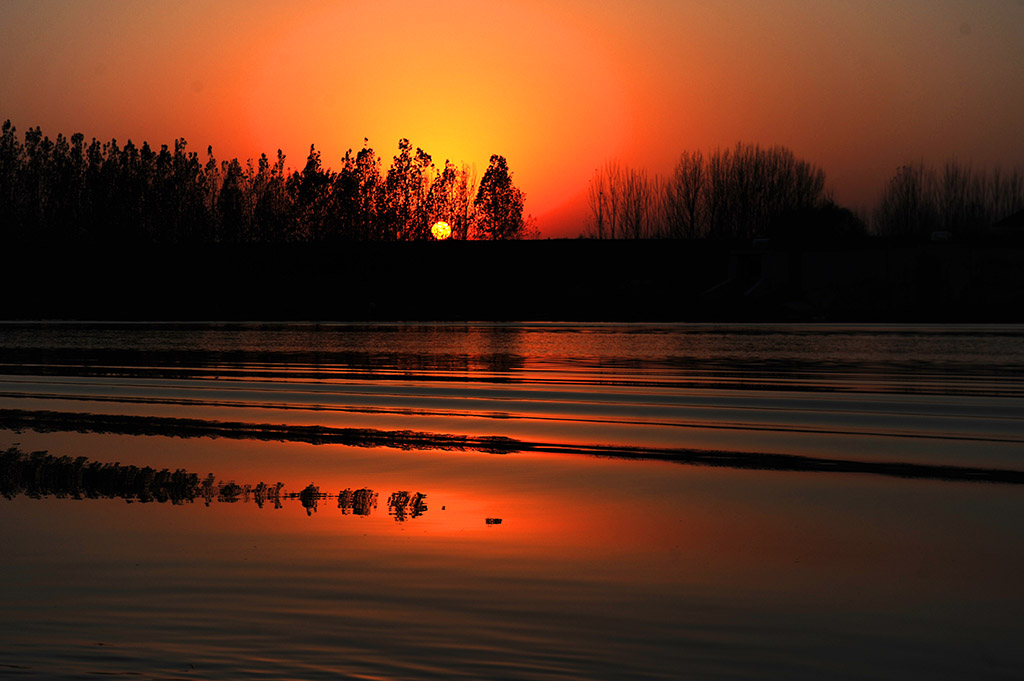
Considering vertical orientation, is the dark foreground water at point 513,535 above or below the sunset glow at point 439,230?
below

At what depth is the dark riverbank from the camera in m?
69.1

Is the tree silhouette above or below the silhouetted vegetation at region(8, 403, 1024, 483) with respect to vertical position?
above

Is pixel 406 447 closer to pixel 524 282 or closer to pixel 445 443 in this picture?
pixel 445 443

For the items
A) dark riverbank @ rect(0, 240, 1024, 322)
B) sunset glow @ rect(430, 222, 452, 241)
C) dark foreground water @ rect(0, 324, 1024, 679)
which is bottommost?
dark foreground water @ rect(0, 324, 1024, 679)

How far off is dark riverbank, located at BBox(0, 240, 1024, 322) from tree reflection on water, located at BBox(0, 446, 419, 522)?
2077 inches

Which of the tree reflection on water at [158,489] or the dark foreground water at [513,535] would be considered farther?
the tree reflection on water at [158,489]

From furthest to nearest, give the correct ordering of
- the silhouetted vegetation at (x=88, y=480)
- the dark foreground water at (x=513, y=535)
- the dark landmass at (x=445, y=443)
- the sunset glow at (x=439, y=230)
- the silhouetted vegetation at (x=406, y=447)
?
the sunset glow at (x=439, y=230) < the dark landmass at (x=445, y=443) < the silhouetted vegetation at (x=406, y=447) < the silhouetted vegetation at (x=88, y=480) < the dark foreground water at (x=513, y=535)

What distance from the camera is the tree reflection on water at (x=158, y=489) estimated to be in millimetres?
10328

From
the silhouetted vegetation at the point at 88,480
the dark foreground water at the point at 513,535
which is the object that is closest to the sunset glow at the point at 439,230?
the dark foreground water at the point at 513,535

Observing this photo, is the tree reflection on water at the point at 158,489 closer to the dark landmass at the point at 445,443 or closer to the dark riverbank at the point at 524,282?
the dark landmass at the point at 445,443

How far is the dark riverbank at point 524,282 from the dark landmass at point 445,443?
48681 millimetres

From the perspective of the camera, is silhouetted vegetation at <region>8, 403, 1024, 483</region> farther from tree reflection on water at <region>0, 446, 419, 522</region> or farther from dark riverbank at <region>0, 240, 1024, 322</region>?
dark riverbank at <region>0, 240, 1024, 322</region>

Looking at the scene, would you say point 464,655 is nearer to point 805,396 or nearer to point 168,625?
point 168,625

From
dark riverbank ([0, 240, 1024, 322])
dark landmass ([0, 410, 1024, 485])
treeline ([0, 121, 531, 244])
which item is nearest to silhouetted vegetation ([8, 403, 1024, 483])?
dark landmass ([0, 410, 1024, 485])
